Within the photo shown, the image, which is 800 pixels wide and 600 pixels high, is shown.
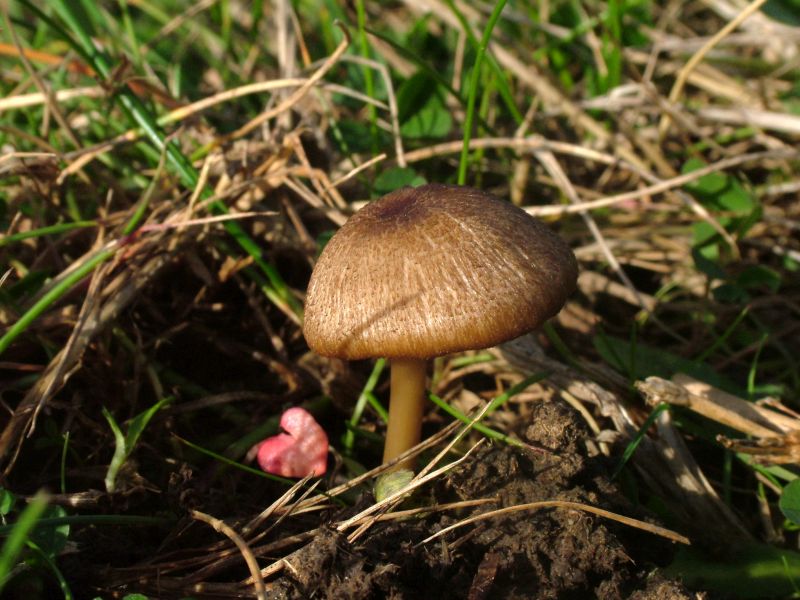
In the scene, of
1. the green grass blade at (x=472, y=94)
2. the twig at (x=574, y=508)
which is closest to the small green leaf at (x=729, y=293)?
the green grass blade at (x=472, y=94)

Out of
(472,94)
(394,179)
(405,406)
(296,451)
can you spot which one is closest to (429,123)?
(394,179)

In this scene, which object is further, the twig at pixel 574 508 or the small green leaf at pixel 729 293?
the small green leaf at pixel 729 293

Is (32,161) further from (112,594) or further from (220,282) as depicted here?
(112,594)

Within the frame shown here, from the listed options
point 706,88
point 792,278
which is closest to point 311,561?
point 792,278

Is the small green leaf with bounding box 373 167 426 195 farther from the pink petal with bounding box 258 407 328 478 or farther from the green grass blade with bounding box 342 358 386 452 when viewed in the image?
the pink petal with bounding box 258 407 328 478

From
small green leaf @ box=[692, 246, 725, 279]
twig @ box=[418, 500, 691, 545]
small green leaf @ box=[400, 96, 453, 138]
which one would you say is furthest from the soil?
small green leaf @ box=[400, 96, 453, 138]

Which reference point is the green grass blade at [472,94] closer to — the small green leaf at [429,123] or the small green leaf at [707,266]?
the small green leaf at [429,123]
